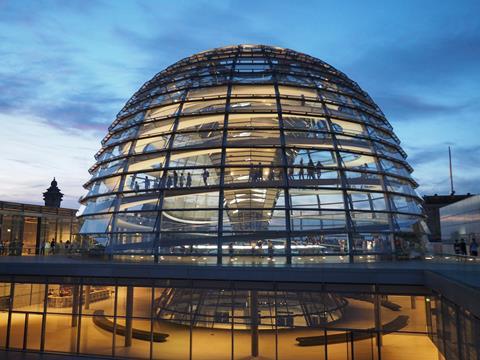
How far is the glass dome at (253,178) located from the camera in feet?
62.3

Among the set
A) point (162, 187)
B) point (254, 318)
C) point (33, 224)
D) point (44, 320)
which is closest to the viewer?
point (254, 318)

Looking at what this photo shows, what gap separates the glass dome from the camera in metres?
19.0

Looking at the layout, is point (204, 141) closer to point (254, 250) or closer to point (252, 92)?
point (252, 92)

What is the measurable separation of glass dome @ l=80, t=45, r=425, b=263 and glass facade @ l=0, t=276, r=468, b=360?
199 cm

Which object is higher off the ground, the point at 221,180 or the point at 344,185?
the point at 221,180

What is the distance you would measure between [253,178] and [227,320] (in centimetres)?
616

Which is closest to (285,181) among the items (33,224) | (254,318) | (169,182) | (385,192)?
(385,192)

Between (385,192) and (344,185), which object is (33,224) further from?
(385,192)

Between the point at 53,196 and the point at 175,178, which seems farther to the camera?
the point at 53,196

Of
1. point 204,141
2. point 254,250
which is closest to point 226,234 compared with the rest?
point 254,250

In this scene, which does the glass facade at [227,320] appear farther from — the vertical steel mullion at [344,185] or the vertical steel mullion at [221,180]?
the vertical steel mullion at [344,185]

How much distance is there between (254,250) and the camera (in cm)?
1870

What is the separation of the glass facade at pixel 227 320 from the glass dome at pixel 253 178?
6.52 feet

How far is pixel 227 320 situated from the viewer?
17.0m
